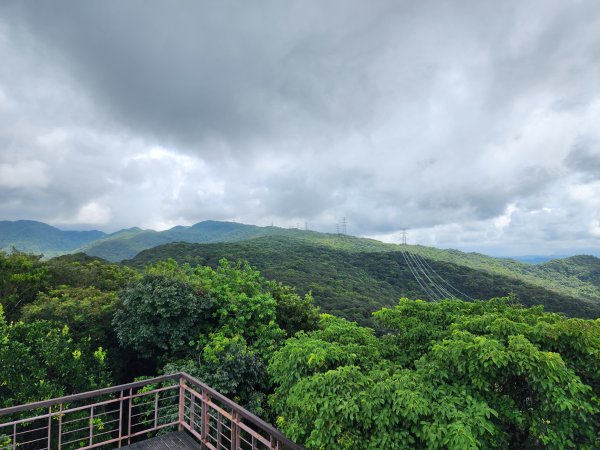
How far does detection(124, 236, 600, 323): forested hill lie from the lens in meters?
46.0

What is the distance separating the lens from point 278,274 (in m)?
52.0

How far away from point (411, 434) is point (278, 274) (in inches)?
1891

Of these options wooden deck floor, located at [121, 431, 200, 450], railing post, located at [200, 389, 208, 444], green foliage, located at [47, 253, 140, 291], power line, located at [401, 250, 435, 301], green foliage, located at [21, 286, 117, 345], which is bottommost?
power line, located at [401, 250, 435, 301]

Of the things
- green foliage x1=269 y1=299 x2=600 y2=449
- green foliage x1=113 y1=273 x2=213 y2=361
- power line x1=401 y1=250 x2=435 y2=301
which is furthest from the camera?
power line x1=401 y1=250 x2=435 y2=301

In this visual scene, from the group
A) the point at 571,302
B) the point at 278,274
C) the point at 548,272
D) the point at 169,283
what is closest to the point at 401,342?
the point at 169,283

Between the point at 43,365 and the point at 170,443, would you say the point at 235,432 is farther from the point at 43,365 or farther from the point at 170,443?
the point at 43,365

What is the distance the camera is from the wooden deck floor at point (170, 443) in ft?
16.3

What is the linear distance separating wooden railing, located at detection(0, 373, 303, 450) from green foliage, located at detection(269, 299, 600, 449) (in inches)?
40.9

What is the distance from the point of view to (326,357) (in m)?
5.66

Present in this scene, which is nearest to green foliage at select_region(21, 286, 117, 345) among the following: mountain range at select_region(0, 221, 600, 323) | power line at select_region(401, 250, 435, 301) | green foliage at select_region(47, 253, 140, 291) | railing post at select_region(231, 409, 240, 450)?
green foliage at select_region(47, 253, 140, 291)

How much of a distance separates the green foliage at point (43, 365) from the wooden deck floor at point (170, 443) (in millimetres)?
3051

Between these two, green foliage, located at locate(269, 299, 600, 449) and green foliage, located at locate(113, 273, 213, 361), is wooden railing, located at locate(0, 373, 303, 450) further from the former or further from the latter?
green foliage, located at locate(113, 273, 213, 361)

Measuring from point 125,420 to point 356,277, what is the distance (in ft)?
206

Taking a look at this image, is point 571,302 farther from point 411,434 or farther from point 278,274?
point 411,434
